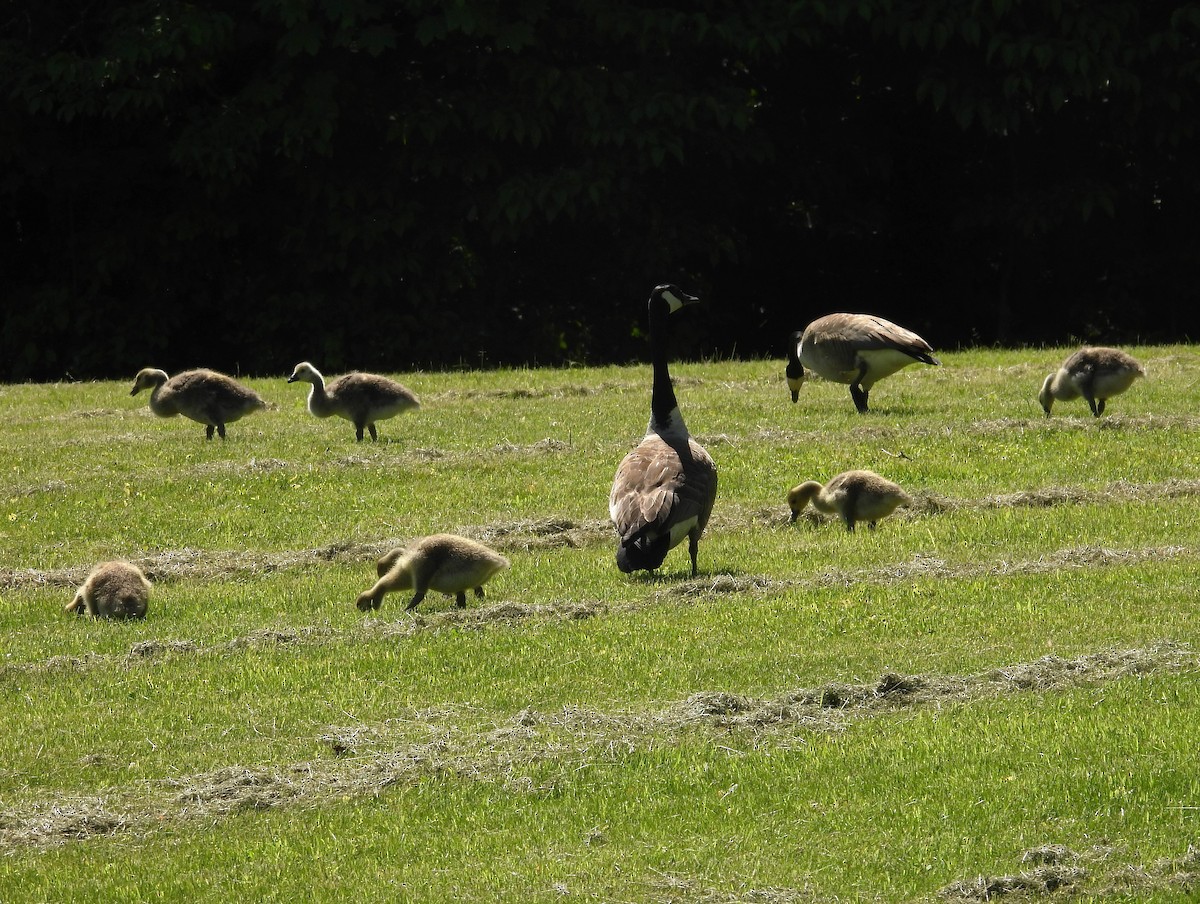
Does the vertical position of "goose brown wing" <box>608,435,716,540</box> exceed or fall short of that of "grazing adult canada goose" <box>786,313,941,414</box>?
it falls short

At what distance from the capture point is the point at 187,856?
7.24 m

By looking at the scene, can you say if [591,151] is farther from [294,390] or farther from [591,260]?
[294,390]

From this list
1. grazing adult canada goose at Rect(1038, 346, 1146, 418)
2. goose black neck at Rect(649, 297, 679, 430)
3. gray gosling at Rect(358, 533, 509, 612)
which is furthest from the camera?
grazing adult canada goose at Rect(1038, 346, 1146, 418)

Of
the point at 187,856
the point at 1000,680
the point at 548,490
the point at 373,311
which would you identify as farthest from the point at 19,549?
the point at 373,311

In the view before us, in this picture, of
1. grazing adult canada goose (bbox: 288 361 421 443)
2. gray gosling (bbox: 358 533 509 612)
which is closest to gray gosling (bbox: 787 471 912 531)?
gray gosling (bbox: 358 533 509 612)

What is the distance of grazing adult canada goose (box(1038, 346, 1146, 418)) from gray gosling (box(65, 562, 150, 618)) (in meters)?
Answer: 9.88

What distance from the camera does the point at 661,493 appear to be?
11227mm

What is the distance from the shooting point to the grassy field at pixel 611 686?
23.0 feet

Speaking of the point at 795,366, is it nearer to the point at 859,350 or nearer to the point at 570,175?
the point at 859,350

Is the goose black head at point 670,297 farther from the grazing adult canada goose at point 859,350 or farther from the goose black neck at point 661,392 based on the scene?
the grazing adult canada goose at point 859,350

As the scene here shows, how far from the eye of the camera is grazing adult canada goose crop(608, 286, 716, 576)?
11.0 metres

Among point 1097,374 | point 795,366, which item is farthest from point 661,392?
point 795,366

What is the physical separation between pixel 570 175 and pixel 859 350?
483 inches

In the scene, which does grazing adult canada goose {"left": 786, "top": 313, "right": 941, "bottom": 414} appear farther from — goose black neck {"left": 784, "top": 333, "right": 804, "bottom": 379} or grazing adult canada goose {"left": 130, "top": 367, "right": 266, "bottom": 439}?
grazing adult canada goose {"left": 130, "top": 367, "right": 266, "bottom": 439}
